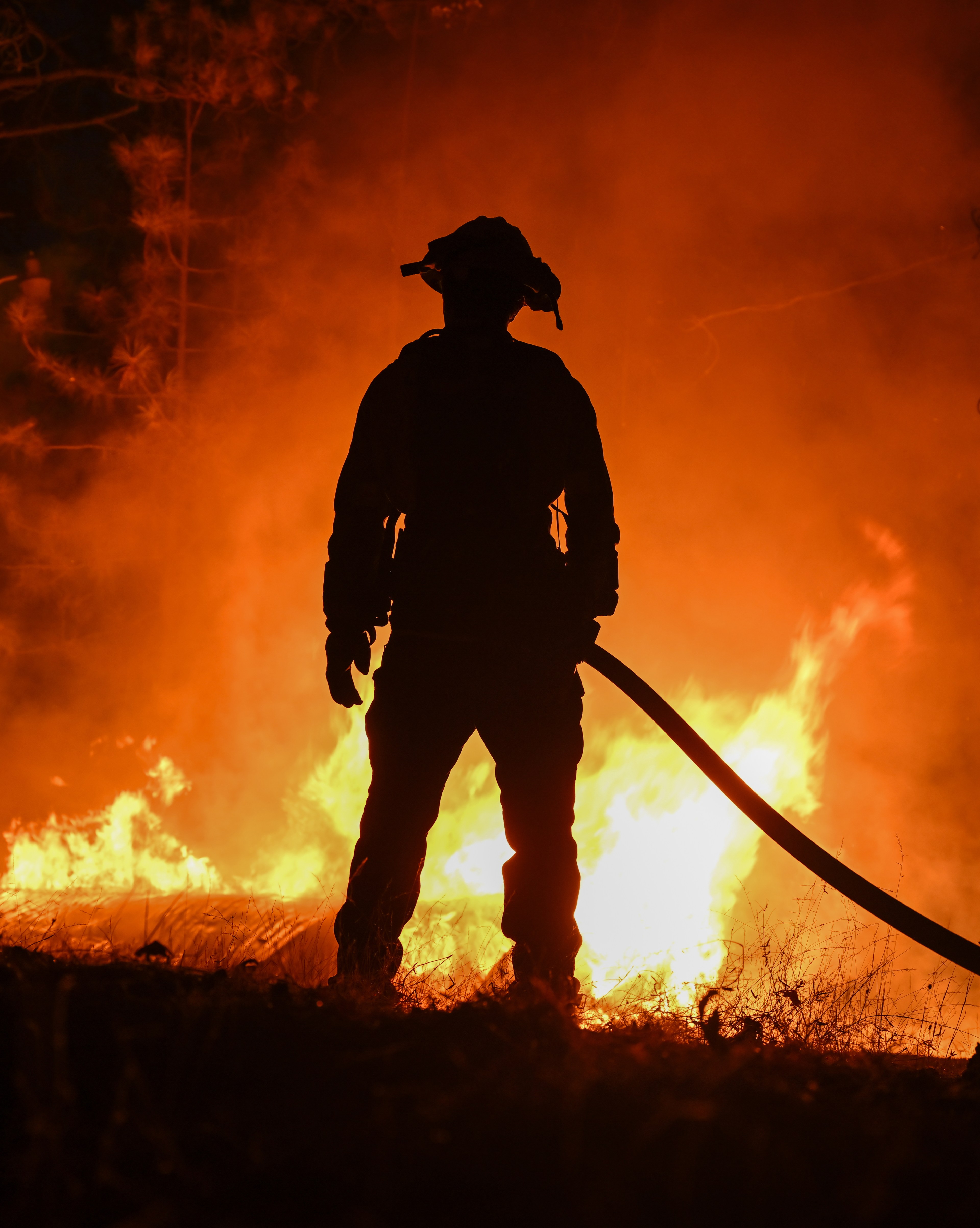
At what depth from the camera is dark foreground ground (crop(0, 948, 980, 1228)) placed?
1318 millimetres

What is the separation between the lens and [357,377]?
8398 millimetres

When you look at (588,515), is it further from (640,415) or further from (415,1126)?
(640,415)

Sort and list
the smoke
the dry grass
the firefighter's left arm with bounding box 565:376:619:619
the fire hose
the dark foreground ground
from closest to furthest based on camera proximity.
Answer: the dark foreground ground
the dry grass
the fire hose
the firefighter's left arm with bounding box 565:376:619:619
the smoke

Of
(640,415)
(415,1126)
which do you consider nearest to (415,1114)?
(415,1126)

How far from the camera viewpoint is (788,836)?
3.04 m

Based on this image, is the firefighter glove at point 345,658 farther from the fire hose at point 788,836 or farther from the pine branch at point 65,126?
the pine branch at point 65,126

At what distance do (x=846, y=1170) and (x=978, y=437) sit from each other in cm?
776

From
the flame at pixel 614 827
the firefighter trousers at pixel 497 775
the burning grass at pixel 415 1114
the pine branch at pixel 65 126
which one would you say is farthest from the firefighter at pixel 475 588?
the pine branch at pixel 65 126

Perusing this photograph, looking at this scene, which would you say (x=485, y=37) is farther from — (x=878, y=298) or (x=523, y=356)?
(x=523, y=356)

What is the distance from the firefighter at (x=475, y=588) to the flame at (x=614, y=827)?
409cm

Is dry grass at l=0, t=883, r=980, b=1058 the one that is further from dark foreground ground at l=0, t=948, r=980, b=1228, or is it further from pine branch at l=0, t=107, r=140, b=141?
pine branch at l=0, t=107, r=140, b=141

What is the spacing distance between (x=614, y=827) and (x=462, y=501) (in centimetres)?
502

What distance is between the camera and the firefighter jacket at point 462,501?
287cm

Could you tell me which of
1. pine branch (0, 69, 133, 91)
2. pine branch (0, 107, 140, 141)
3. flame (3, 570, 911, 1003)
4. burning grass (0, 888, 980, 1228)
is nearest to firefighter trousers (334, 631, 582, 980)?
burning grass (0, 888, 980, 1228)
